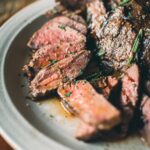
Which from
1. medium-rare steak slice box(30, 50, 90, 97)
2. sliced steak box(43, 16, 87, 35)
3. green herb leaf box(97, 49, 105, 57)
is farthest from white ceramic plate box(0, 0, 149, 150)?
green herb leaf box(97, 49, 105, 57)

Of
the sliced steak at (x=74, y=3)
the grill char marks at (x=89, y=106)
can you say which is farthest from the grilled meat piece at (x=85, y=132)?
the sliced steak at (x=74, y=3)

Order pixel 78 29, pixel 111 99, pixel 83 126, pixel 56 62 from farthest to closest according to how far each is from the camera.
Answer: pixel 78 29 < pixel 56 62 < pixel 111 99 < pixel 83 126

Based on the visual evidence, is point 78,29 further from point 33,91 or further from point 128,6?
point 33,91

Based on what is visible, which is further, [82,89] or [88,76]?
[88,76]

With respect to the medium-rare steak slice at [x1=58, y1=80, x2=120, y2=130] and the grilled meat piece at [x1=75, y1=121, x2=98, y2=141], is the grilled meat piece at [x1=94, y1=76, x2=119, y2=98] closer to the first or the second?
the medium-rare steak slice at [x1=58, y1=80, x2=120, y2=130]

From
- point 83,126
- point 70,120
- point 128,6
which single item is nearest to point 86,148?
point 83,126

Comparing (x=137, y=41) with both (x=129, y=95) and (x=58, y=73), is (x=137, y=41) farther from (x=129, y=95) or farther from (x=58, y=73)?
(x=58, y=73)

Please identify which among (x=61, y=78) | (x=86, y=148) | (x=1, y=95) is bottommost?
(x=86, y=148)
